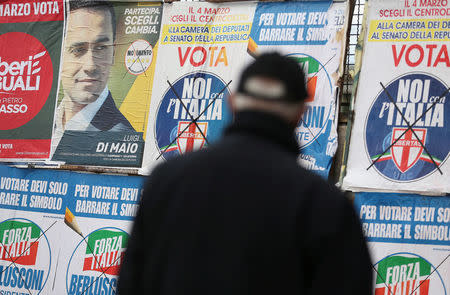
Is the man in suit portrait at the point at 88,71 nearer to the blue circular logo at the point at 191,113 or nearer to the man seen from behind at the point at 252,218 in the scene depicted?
the blue circular logo at the point at 191,113

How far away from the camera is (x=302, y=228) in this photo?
6.57 ft

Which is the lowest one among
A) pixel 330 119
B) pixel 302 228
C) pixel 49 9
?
pixel 302 228

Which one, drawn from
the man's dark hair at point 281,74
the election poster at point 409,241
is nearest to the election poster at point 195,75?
the election poster at point 409,241

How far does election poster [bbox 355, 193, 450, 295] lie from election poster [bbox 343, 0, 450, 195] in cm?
15

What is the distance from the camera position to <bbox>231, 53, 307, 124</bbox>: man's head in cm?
217

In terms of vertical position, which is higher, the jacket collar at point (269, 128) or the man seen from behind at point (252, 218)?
the jacket collar at point (269, 128)

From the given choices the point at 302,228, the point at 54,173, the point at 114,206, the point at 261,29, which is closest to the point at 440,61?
the point at 261,29

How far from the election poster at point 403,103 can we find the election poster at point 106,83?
300 centimetres

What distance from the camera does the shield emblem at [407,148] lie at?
8133mm

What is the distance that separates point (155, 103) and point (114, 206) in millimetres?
1505

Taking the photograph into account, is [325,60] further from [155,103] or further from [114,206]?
[114,206]

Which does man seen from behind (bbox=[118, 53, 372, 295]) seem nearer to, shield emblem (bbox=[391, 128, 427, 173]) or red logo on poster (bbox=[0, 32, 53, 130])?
shield emblem (bbox=[391, 128, 427, 173])

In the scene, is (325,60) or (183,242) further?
(325,60)

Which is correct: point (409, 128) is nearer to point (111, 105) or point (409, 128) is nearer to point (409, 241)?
point (409, 241)
